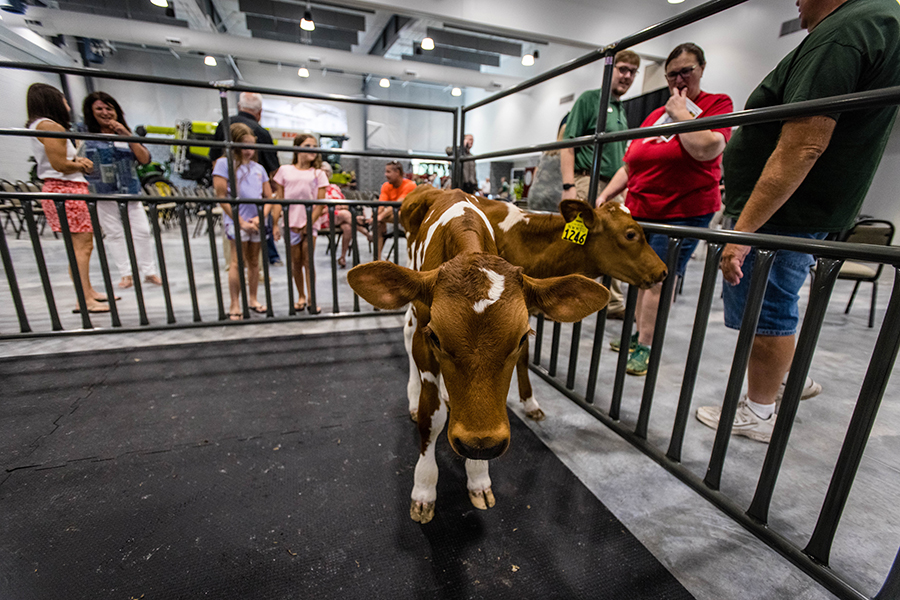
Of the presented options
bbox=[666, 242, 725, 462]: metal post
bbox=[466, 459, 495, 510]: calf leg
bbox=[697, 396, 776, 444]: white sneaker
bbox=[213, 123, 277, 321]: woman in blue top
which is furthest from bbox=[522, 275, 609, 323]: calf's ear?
bbox=[213, 123, 277, 321]: woman in blue top

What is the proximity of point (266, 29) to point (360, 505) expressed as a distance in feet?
49.2

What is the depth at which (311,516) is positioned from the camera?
143 cm

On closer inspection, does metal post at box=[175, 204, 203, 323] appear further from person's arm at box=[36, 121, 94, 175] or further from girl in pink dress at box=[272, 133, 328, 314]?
person's arm at box=[36, 121, 94, 175]

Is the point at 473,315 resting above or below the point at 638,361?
above

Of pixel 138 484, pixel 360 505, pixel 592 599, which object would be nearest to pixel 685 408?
pixel 592 599

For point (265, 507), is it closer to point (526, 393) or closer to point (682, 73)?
point (526, 393)

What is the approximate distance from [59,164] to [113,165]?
1.45 ft

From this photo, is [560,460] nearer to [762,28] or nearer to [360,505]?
[360,505]

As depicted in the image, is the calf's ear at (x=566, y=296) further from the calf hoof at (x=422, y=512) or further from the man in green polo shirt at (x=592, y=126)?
the man in green polo shirt at (x=592, y=126)

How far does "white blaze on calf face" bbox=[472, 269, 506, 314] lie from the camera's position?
101cm

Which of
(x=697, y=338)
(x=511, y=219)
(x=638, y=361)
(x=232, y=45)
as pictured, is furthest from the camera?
(x=232, y=45)

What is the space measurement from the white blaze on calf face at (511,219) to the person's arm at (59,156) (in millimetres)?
3344

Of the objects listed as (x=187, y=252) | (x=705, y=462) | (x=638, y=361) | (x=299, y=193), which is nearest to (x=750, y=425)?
(x=705, y=462)

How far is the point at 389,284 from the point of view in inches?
46.2
